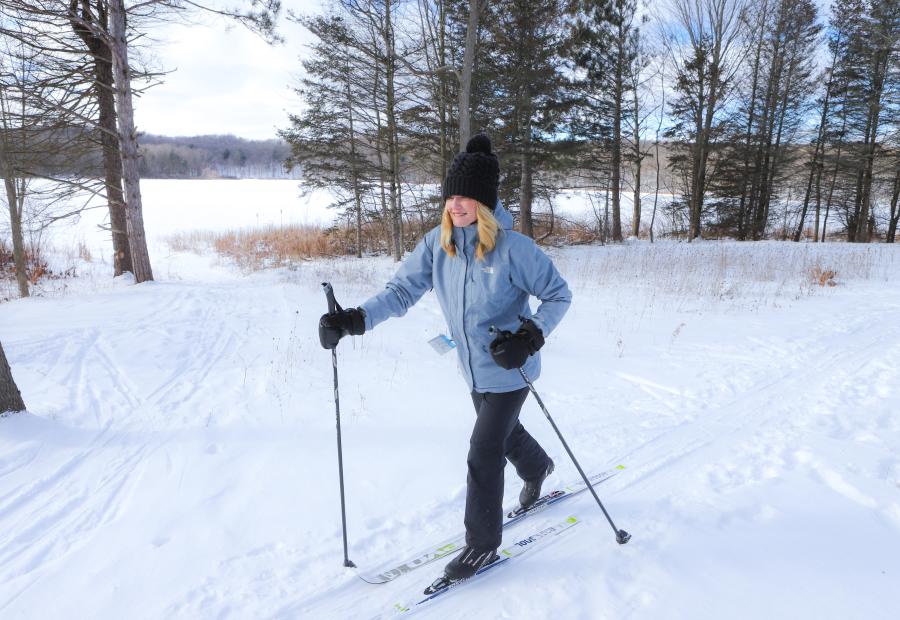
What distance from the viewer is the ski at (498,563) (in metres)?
2.21

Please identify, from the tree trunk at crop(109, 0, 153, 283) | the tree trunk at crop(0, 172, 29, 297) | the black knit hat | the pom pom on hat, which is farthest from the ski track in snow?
the tree trunk at crop(0, 172, 29, 297)

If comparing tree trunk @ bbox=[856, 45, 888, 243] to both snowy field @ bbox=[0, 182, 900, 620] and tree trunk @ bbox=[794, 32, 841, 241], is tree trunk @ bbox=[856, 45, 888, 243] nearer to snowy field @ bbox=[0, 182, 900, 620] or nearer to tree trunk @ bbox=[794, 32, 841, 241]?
tree trunk @ bbox=[794, 32, 841, 241]

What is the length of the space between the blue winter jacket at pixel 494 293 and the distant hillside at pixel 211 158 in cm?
7064

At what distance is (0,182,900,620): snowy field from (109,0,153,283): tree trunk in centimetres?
340

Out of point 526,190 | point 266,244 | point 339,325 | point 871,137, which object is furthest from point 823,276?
point 266,244

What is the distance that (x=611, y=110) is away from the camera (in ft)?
66.1

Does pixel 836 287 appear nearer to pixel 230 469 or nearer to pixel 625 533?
pixel 625 533

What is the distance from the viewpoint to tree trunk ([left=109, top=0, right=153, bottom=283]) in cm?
905

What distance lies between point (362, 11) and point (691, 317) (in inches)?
417

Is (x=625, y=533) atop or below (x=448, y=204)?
below

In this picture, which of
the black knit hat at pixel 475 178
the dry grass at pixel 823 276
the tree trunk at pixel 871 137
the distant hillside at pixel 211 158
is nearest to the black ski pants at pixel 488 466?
the black knit hat at pixel 475 178

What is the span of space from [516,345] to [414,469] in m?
1.67

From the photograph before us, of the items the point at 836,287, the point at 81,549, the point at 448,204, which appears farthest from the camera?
the point at 836,287

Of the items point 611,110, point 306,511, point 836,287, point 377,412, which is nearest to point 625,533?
point 306,511
